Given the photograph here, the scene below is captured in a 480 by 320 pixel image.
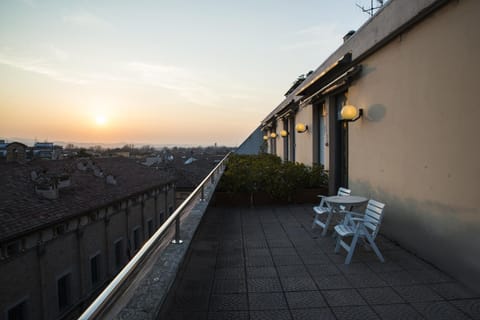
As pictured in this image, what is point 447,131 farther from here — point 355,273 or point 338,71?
point 338,71

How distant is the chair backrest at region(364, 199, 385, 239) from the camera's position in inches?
155

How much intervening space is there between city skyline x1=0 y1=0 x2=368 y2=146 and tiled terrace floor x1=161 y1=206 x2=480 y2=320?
22.3 feet

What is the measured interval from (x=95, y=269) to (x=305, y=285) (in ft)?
48.9

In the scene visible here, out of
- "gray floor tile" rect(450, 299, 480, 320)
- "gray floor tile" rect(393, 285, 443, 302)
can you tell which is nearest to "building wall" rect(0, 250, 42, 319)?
"gray floor tile" rect(393, 285, 443, 302)

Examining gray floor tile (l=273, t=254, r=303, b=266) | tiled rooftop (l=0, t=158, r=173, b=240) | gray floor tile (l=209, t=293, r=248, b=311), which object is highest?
gray floor tile (l=209, t=293, r=248, b=311)

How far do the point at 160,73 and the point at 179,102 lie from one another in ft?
31.7

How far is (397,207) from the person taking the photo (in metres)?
4.49

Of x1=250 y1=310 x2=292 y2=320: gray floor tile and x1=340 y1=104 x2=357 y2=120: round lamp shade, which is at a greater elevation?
x1=340 y1=104 x2=357 y2=120: round lamp shade

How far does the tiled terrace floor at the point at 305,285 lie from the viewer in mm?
2699

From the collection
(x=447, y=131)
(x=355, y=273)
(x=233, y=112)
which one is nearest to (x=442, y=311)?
(x=355, y=273)

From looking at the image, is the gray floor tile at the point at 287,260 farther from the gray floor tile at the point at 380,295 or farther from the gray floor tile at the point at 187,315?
the gray floor tile at the point at 187,315

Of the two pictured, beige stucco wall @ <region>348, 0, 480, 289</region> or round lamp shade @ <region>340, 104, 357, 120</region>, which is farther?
round lamp shade @ <region>340, 104, 357, 120</region>

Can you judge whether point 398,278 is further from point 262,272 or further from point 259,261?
point 259,261

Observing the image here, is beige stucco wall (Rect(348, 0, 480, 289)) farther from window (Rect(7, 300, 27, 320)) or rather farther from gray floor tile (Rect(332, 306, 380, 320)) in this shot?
window (Rect(7, 300, 27, 320))
